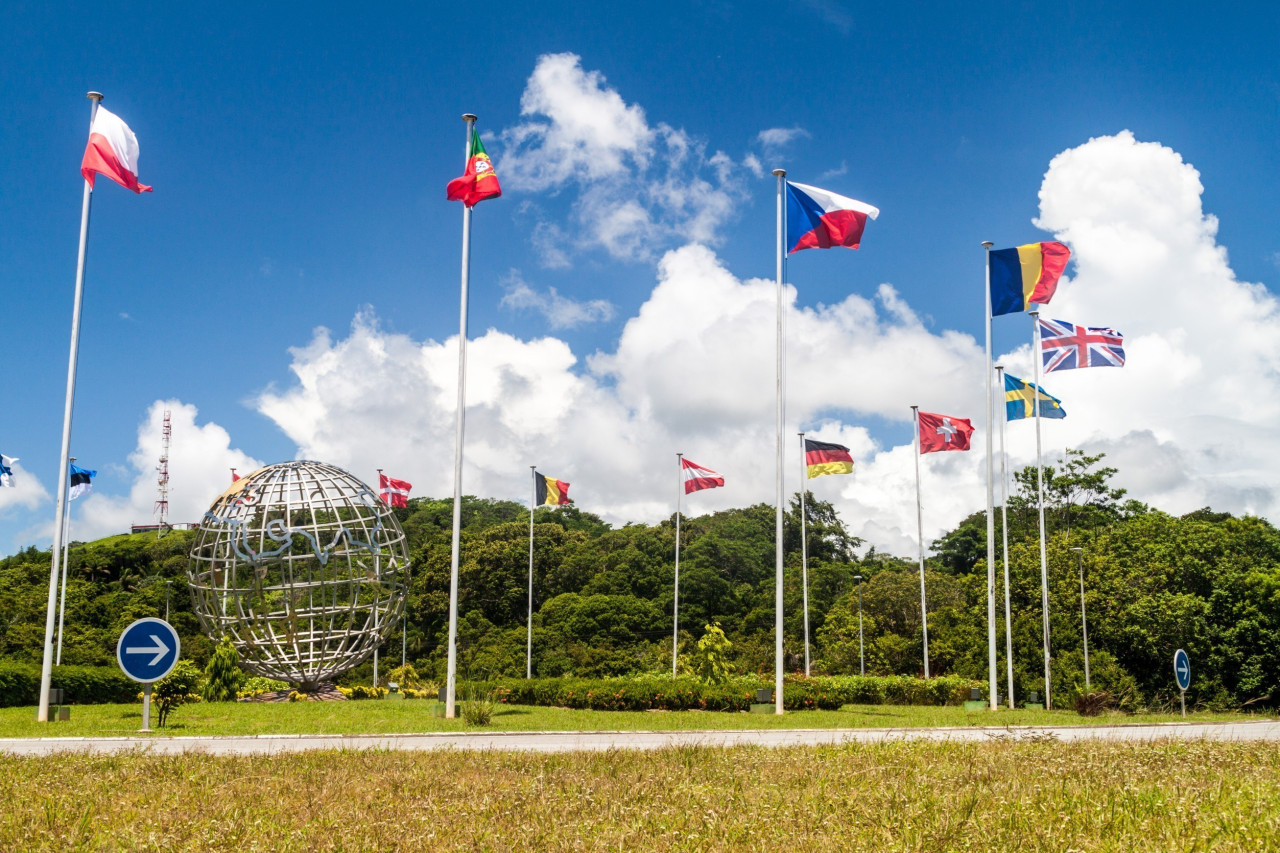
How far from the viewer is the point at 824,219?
21422 millimetres

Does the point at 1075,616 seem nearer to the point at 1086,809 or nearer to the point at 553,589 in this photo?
the point at 553,589

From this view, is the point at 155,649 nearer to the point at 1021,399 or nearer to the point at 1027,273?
the point at 1027,273

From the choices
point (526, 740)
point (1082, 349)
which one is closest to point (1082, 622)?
point (1082, 349)

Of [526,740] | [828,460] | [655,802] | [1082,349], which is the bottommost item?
[526,740]

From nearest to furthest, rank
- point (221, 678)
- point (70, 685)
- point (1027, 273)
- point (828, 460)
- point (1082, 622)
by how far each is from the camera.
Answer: point (70, 685) < point (1027, 273) < point (221, 678) < point (828, 460) < point (1082, 622)

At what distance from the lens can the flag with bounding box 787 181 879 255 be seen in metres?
21.2

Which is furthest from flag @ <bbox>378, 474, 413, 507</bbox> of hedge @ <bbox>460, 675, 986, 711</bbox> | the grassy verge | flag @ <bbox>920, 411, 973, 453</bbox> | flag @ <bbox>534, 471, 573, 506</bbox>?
the grassy verge

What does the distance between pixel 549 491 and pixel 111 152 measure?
19.0 metres

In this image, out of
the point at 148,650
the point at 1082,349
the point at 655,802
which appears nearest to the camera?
the point at 655,802

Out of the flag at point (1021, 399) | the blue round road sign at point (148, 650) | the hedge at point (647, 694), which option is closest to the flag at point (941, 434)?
the flag at point (1021, 399)

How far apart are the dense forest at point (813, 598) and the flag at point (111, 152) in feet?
54.8

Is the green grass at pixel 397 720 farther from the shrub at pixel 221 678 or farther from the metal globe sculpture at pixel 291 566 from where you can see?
the shrub at pixel 221 678

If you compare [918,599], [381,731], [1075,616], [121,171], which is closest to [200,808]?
[381,731]

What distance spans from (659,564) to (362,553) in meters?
38.3
